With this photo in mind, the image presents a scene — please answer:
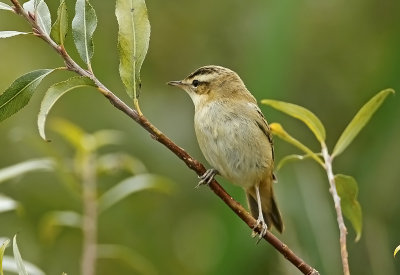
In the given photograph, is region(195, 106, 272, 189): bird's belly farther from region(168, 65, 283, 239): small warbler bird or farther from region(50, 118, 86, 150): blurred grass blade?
region(50, 118, 86, 150): blurred grass blade

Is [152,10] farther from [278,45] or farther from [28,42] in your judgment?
[278,45]

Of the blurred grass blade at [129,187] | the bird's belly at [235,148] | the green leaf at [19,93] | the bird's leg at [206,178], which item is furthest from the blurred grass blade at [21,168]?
the green leaf at [19,93]

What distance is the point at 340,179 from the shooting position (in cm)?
240

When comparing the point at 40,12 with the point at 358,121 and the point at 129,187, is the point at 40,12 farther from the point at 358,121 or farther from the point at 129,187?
the point at 129,187

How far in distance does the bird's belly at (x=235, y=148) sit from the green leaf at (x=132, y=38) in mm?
1346

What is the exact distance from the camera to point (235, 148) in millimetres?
3406

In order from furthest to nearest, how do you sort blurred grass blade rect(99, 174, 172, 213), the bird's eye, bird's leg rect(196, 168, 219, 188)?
the bird's eye, blurred grass blade rect(99, 174, 172, 213), bird's leg rect(196, 168, 219, 188)

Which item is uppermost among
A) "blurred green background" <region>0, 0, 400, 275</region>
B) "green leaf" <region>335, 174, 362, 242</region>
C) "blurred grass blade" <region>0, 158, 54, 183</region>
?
"green leaf" <region>335, 174, 362, 242</region>

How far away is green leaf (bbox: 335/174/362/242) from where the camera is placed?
7.85 ft

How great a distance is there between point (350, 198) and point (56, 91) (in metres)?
0.98

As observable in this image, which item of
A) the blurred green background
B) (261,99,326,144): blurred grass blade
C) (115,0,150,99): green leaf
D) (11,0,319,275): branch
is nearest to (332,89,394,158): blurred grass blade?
(261,99,326,144): blurred grass blade

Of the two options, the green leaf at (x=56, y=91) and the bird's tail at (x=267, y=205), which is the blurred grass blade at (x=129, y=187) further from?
the green leaf at (x=56, y=91)

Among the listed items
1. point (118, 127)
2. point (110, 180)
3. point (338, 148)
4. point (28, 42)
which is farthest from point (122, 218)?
point (338, 148)

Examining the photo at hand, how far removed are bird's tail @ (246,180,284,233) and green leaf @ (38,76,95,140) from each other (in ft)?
5.94
